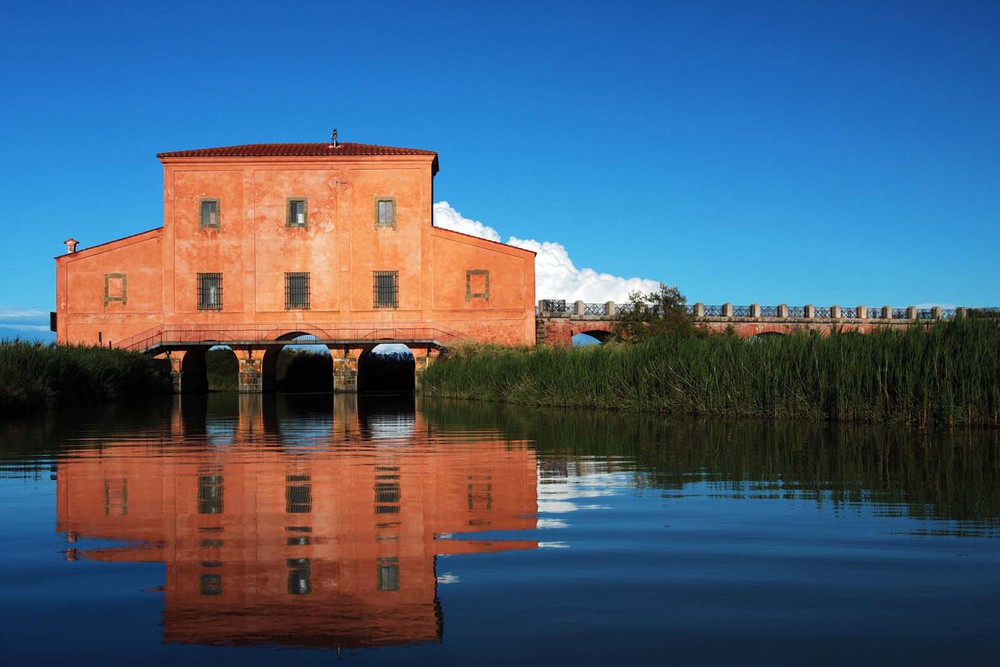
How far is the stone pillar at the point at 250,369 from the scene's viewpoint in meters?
→ 39.2

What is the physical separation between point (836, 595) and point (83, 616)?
8.16ft

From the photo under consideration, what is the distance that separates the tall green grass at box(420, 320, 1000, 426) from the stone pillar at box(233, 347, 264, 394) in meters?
20.9

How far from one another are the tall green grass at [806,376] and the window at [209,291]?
22095 millimetres

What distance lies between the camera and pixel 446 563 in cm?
381

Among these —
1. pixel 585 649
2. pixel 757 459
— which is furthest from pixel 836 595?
pixel 757 459

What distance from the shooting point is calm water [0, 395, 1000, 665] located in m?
2.71

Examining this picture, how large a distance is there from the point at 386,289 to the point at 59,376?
18.9 meters

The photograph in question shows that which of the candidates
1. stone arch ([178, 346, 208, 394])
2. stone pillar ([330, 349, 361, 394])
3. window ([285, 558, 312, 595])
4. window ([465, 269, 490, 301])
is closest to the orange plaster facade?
window ([465, 269, 490, 301])

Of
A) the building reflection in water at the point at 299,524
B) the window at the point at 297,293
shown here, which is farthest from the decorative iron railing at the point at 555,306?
the building reflection in water at the point at 299,524

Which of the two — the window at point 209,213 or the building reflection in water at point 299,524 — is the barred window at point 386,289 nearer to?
the window at point 209,213

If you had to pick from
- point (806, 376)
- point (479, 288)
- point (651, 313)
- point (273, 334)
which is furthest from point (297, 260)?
point (806, 376)

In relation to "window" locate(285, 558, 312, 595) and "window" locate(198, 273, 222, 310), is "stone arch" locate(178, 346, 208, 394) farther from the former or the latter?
"window" locate(285, 558, 312, 595)

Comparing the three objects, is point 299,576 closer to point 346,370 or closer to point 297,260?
point 346,370

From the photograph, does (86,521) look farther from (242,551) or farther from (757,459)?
(757,459)
